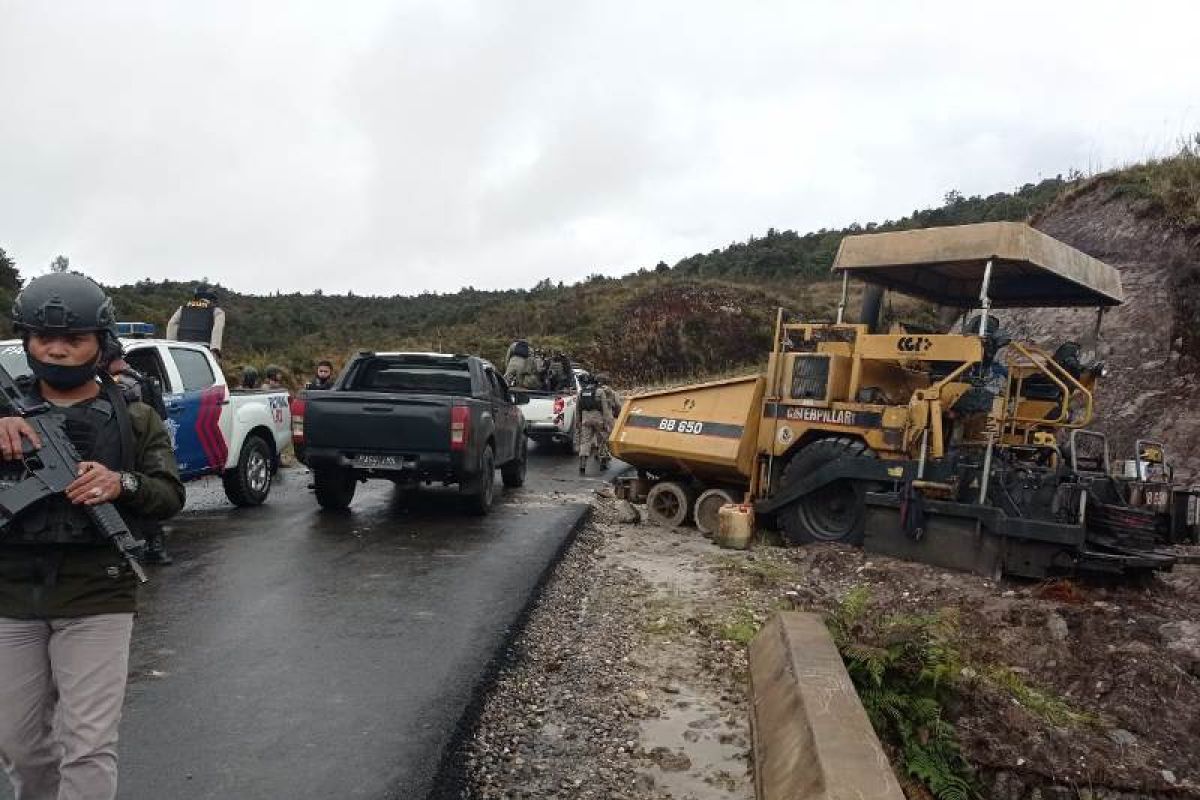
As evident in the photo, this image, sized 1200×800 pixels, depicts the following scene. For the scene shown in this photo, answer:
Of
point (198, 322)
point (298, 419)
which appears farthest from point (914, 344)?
point (198, 322)

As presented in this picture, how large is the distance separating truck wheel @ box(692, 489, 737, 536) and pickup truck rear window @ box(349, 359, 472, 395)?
10.3 feet

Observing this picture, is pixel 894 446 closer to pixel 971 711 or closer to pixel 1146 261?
pixel 971 711

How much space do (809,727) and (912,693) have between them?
1.33m

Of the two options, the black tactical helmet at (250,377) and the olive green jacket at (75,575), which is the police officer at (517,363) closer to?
the black tactical helmet at (250,377)

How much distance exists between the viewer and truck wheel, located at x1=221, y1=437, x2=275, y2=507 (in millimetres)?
10297

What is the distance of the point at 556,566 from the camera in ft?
26.6

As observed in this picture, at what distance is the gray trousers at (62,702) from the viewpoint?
2768 millimetres

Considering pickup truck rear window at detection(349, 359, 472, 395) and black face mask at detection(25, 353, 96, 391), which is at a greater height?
black face mask at detection(25, 353, 96, 391)

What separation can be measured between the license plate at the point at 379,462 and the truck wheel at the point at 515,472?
339 centimetres

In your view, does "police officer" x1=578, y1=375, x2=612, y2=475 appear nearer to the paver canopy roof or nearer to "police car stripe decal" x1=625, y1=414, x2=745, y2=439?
"police car stripe decal" x1=625, y1=414, x2=745, y2=439

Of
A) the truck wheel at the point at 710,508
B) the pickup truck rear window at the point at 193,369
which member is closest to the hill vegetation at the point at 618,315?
the pickup truck rear window at the point at 193,369

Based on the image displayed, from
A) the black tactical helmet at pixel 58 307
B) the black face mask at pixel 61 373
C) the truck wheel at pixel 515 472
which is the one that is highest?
the black tactical helmet at pixel 58 307

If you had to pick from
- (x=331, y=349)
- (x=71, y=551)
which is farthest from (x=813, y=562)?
(x=331, y=349)

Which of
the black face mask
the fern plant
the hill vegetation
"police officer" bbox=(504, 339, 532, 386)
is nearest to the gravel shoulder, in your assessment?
the fern plant
